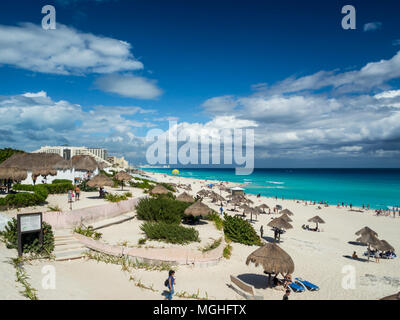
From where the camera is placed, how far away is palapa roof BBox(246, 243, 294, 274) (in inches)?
356

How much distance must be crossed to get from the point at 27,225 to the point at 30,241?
0.74 meters

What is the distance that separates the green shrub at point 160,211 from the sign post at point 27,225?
7408mm

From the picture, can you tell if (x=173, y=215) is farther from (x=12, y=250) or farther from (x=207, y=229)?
(x=12, y=250)

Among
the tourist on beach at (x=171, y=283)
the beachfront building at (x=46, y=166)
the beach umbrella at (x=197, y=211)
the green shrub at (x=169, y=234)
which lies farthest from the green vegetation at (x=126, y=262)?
the beachfront building at (x=46, y=166)

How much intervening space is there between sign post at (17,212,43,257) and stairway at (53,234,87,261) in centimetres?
87

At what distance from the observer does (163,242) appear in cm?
1203

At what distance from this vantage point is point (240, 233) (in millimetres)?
15742

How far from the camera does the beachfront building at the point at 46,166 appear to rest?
73.6 feet

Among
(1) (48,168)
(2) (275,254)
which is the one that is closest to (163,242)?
(2) (275,254)

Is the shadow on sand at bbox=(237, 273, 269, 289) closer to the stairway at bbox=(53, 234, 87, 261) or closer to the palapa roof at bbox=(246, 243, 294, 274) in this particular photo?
the palapa roof at bbox=(246, 243, 294, 274)

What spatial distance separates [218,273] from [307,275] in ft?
16.1

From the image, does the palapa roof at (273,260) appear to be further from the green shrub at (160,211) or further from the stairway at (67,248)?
the green shrub at (160,211)

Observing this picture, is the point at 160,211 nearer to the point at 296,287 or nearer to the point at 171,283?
the point at 171,283
